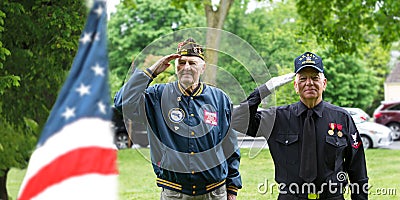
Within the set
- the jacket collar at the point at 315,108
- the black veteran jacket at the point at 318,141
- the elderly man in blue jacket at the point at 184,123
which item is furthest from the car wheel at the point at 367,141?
the elderly man in blue jacket at the point at 184,123

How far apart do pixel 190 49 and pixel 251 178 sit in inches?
225

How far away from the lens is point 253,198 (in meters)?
7.73

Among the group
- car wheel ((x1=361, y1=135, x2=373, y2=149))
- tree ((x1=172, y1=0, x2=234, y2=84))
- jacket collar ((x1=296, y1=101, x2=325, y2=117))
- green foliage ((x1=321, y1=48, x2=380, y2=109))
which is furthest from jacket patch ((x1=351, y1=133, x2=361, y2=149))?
green foliage ((x1=321, y1=48, x2=380, y2=109))

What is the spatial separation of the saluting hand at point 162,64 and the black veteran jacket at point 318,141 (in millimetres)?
578

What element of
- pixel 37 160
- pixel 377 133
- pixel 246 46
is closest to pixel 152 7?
pixel 377 133

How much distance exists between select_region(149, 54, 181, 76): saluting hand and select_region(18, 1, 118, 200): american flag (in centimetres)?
145

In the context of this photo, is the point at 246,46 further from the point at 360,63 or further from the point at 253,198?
the point at 360,63

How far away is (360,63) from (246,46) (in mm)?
30235

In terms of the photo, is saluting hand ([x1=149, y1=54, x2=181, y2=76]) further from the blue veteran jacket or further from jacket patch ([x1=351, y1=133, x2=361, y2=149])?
jacket patch ([x1=351, y1=133, x2=361, y2=149])

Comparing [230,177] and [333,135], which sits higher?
[333,135]

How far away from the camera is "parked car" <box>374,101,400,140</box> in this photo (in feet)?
65.1

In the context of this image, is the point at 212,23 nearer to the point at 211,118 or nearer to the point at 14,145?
the point at 14,145

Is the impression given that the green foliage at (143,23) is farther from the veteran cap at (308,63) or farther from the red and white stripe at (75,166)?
the red and white stripe at (75,166)

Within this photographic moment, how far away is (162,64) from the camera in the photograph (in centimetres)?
369
